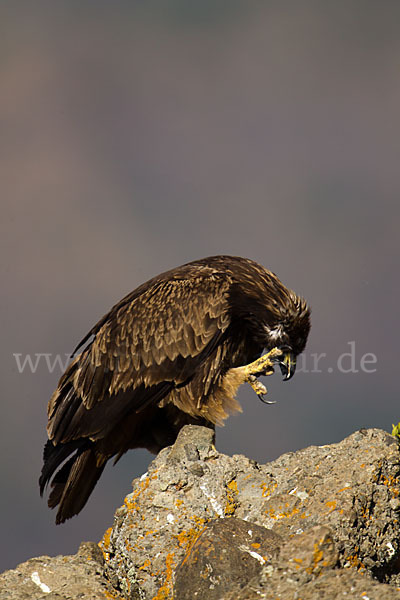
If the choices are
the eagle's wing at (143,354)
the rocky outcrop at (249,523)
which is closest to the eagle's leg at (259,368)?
the eagle's wing at (143,354)

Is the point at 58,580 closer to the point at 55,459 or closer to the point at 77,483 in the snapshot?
the point at 77,483

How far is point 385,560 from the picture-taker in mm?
6270

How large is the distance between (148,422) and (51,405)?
1302 mm

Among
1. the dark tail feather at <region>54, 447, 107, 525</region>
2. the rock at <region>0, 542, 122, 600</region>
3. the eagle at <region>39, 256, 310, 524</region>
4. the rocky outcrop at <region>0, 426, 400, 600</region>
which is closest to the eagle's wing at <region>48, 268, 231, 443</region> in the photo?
the eagle at <region>39, 256, 310, 524</region>

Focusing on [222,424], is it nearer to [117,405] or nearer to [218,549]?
[117,405]

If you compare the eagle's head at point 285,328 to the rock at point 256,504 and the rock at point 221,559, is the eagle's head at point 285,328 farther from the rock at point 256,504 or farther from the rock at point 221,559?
the rock at point 221,559

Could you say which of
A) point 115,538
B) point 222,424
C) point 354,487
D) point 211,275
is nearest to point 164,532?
point 115,538

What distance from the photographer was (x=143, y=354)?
923 centimetres

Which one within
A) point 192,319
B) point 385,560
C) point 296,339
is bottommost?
point 385,560

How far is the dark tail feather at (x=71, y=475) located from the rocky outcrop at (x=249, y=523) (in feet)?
4.78

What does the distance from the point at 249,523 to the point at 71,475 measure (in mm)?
3499

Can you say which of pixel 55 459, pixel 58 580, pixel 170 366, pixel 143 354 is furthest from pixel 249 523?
pixel 55 459

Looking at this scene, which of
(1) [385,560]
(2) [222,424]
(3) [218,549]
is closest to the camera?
(3) [218,549]

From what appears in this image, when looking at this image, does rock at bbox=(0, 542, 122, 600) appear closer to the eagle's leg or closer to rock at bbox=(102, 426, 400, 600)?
rock at bbox=(102, 426, 400, 600)
